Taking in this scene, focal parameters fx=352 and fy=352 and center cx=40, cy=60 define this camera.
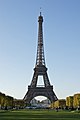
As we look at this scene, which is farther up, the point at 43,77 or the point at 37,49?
the point at 37,49

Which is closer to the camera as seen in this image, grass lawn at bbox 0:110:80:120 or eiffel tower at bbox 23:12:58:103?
grass lawn at bbox 0:110:80:120

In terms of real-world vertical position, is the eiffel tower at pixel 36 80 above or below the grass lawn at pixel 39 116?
above

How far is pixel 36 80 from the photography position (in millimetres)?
122938

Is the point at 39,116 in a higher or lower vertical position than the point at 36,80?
lower


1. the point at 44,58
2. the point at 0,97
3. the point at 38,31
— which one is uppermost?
the point at 38,31

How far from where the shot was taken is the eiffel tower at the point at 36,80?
397 ft

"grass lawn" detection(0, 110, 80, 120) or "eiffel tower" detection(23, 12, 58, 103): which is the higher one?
"eiffel tower" detection(23, 12, 58, 103)

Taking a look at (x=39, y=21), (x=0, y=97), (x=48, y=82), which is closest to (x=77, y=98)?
(x=0, y=97)

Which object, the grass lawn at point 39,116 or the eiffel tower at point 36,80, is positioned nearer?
the grass lawn at point 39,116

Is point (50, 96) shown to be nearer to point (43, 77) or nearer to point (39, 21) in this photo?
point (43, 77)

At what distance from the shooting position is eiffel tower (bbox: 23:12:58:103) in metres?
121

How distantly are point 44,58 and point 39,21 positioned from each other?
1302 centimetres

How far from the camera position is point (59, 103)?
12156 cm

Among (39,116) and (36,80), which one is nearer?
(39,116)
